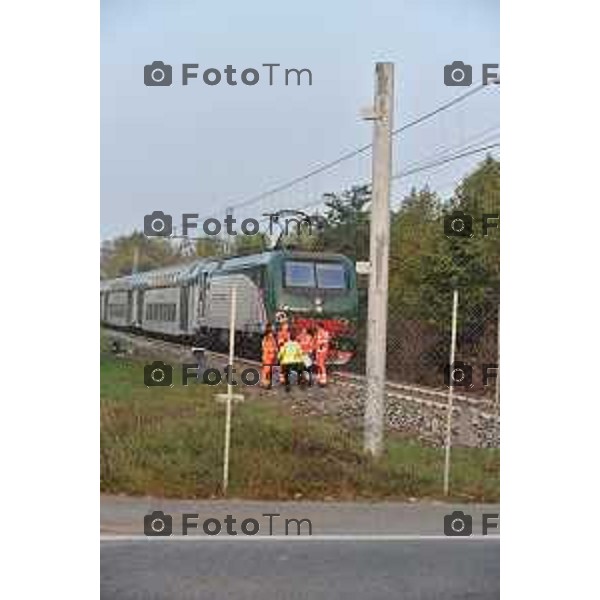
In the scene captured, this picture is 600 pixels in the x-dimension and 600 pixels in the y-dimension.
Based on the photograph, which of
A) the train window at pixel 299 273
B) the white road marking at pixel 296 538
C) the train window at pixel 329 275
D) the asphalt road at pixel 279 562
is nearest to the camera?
the asphalt road at pixel 279 562

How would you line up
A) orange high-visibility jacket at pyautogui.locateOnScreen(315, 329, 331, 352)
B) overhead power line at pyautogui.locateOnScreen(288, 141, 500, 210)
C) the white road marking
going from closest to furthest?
overhead power line at pyautogui.locateOnScreen(288, 141, 500, 210), the white road marking, orange high-visibility jacket at pyautogui.locateOnScreen(315, 329, 331, 352)

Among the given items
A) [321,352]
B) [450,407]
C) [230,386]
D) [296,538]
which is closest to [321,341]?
[321,352]

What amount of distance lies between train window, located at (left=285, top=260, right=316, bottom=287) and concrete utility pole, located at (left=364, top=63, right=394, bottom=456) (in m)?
0.26

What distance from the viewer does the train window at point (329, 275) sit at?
13.4 ft

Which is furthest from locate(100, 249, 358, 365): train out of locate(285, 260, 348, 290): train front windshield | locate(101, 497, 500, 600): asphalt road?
locate(101, 497, 500, 600): asphalt road

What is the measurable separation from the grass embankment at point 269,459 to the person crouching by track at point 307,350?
8 cm

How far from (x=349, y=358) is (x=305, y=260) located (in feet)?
2.29

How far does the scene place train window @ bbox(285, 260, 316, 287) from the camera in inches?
153

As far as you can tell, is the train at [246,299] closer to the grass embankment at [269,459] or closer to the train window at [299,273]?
the train window at [299,273]

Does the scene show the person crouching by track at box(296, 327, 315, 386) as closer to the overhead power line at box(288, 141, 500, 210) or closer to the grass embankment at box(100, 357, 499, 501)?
the grass embankment at box(100, 357, 499, 501)

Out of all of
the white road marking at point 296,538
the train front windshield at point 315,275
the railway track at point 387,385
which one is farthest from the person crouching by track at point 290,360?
the white road marking at point 296,538
